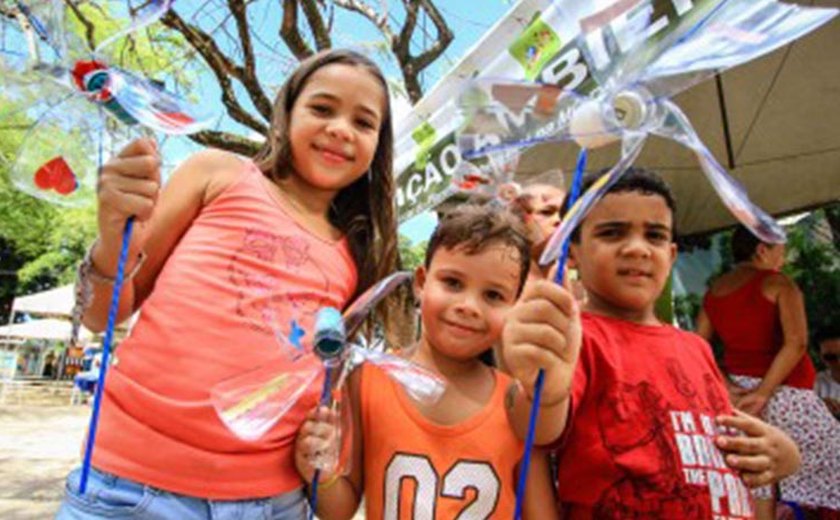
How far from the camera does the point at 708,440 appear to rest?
1153 millimetres

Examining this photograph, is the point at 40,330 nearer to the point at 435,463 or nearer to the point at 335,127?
the point at 335,127

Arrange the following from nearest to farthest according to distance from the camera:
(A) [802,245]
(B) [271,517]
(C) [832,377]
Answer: (B) [271,517] < (C) [832,377] < (A) [802,245]

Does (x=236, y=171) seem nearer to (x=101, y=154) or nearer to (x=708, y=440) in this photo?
(x=101, y=154)

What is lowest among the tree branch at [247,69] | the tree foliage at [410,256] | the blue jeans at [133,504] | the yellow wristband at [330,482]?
the blue jeans at [133,504]

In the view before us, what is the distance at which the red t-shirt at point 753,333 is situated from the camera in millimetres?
2391

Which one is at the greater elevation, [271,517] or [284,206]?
[284,206]

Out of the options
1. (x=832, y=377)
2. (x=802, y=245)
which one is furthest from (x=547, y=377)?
(x=802, y=245)

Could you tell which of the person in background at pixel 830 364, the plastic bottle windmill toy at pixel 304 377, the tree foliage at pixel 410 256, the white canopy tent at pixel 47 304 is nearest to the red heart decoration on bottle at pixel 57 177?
the plastic bottle windmill toy at pixel 304 377

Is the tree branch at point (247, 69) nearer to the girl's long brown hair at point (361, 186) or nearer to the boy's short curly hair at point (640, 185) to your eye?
the girl's long brown hair at point (361, 186)

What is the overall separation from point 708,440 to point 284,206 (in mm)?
921

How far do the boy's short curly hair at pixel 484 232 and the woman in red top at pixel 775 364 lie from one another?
1.48 metres

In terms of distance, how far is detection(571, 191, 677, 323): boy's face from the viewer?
1.23 m

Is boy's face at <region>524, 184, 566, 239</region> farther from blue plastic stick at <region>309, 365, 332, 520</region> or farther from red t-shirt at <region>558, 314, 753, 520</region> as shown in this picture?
blue plastic stick at <region>309, 365, 332, 520</region>

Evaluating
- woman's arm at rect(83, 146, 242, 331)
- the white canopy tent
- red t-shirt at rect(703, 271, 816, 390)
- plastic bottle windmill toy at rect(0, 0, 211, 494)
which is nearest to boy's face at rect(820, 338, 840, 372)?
red t-shirt at rect(703, 271, 816, 390)
